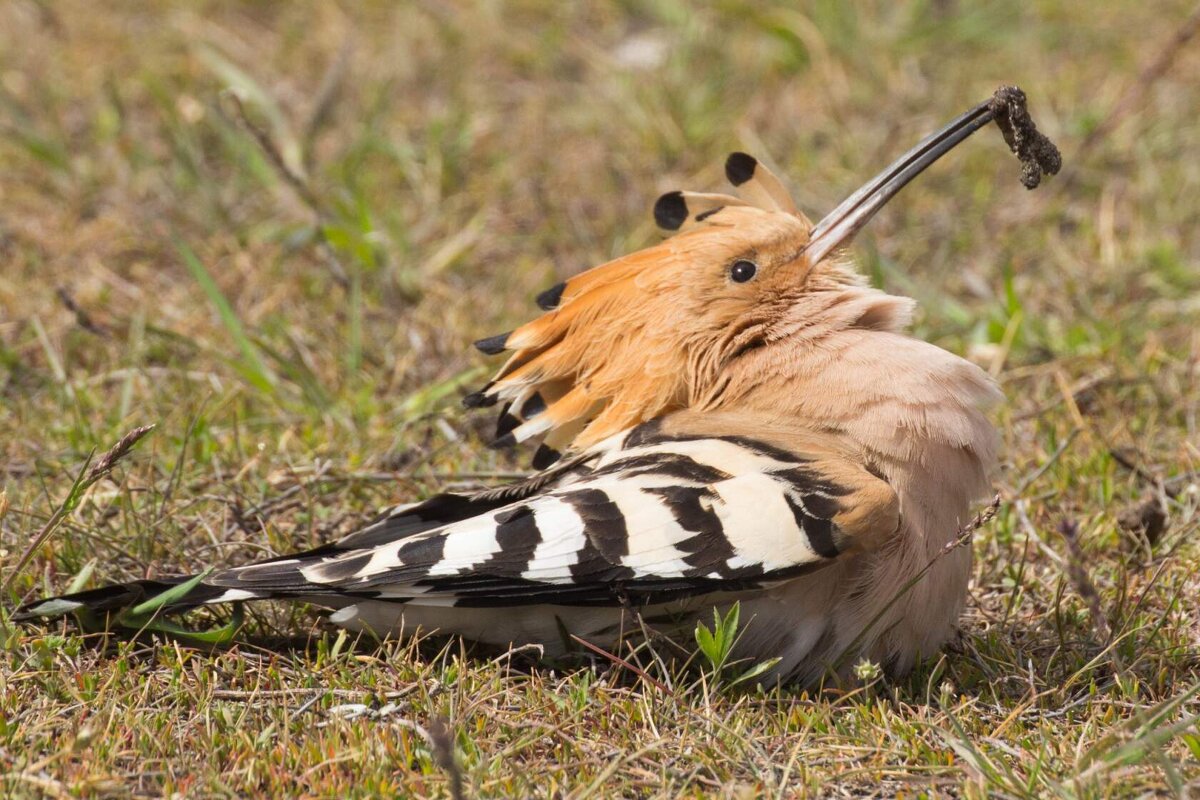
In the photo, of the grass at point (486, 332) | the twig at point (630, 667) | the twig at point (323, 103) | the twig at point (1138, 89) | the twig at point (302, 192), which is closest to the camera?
the grass at point (486, 332)

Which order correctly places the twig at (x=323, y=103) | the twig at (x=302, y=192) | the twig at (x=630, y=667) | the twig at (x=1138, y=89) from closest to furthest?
the twig at (x=630, y=667), the twig at (x=302, y=192), the twig at (x=1138, y=89), the twig at (x=323, y=103)

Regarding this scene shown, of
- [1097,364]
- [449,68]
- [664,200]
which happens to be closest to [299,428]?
[664,200]

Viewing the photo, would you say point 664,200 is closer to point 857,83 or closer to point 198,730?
point 198,730

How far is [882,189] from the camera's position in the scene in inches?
116

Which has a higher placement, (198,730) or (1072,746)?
(198,730)

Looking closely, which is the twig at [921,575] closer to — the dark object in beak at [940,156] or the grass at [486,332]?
Answer: the grass at [486,332]

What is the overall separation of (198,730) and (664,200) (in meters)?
1.39

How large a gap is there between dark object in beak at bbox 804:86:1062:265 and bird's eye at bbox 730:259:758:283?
130 millimetres

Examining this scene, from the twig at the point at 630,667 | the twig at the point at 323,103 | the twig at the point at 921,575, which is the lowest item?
the twig at the point at 921,575

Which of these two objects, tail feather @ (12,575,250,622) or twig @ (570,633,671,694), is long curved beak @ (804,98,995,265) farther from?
tail feather @ (12,575,250,622)

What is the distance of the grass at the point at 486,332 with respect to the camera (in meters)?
2.34

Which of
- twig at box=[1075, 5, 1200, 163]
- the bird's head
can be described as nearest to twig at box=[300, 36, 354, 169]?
the bird's head

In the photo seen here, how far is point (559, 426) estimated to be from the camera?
2.92 m

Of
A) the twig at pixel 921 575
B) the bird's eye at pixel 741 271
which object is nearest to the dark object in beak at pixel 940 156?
the bird's eye at pixel 741 271
